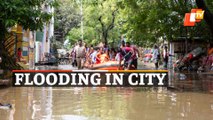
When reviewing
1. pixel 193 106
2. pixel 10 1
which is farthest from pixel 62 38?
pixel 193 106

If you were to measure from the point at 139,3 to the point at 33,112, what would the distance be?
2053 centimetres

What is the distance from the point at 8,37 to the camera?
1783 cm

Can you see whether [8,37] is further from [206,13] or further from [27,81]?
[206,13]

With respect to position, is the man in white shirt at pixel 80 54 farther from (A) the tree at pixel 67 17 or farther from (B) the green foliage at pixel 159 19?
(A) the tree at pixel 67 17

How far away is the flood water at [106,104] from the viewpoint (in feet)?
30.2

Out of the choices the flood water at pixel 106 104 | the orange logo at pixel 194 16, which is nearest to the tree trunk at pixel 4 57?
the flood water at pixel 106 104

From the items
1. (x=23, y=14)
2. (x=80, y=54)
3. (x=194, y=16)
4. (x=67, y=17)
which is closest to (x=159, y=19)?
(x=80, y=54)

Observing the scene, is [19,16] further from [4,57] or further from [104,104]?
[104,104]

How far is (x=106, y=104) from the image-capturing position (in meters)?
11.0

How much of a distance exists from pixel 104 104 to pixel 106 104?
1.9 inches
